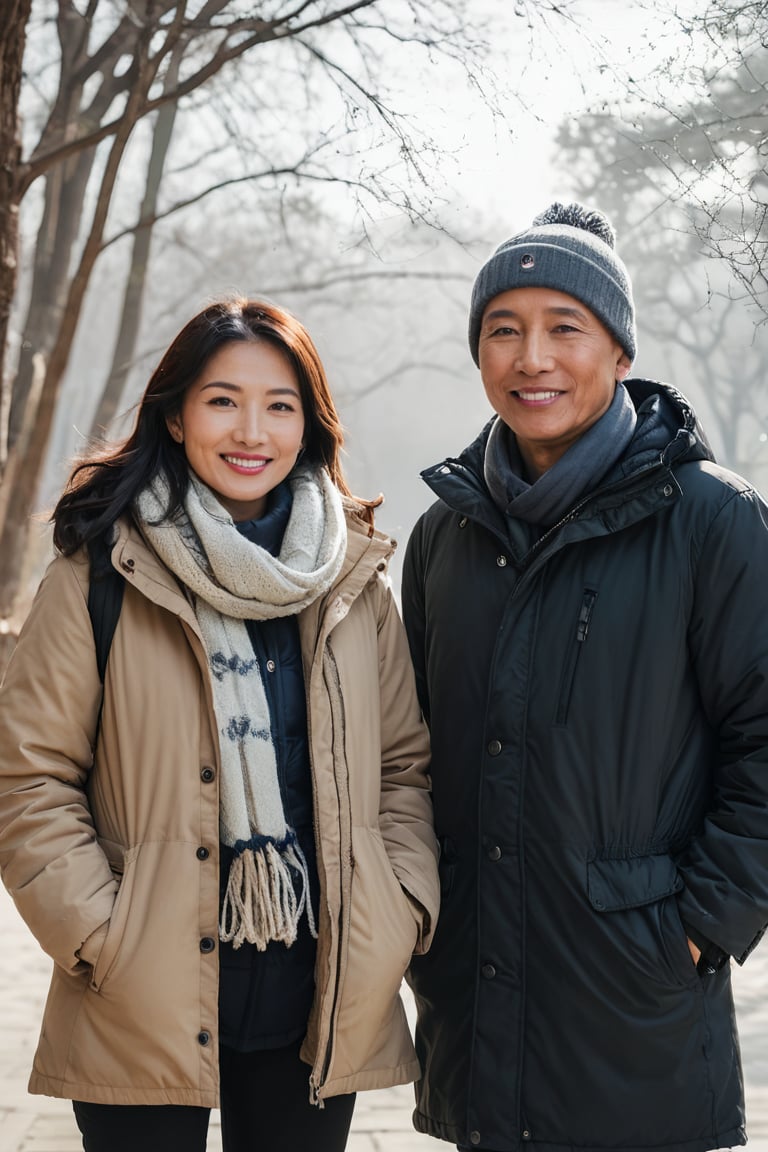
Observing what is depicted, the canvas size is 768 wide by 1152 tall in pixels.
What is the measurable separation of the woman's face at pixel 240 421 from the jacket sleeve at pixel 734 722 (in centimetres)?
83

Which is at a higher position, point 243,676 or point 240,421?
point 240,421

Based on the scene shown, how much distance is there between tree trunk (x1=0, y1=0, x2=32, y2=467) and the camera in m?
4.07

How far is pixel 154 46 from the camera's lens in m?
9.16

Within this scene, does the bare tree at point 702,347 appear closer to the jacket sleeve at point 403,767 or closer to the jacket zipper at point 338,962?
the jacket sleeve at point 403,767

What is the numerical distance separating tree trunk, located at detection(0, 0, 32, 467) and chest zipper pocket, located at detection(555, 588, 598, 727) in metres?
2.89

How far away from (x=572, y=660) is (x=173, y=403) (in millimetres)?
923

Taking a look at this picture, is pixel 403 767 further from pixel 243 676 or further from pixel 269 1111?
pixel 269 1111

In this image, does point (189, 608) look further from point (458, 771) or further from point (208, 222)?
point (208, 222)

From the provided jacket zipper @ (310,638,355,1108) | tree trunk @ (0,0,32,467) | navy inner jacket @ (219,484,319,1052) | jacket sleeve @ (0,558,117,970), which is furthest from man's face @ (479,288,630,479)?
tree trunk @ (0,0,32,467)

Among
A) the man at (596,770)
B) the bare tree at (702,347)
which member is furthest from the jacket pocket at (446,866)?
the bare tree at (702,347)

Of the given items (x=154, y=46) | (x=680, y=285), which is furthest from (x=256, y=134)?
(x=680, y=285)

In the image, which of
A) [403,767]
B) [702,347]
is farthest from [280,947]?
[702,347]

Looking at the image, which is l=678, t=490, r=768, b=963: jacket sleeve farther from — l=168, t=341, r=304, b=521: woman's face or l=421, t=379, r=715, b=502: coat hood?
l=168, t=341, r=304, b=521: woman's face

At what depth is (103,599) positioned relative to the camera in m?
2.27
